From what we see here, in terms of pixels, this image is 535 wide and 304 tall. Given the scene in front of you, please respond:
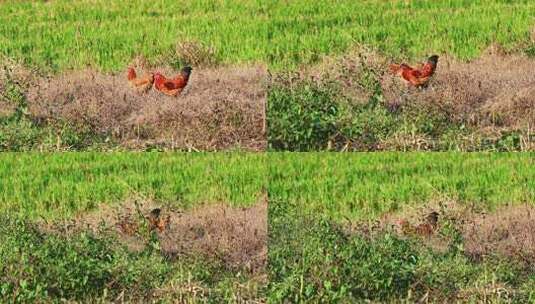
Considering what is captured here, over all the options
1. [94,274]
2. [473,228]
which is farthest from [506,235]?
[94,274]

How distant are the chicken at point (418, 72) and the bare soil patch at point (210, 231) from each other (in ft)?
4.23

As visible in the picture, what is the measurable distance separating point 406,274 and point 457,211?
522mm

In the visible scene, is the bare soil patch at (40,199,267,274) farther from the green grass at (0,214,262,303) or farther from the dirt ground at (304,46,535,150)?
the dirt ground at (304,46,535,150)

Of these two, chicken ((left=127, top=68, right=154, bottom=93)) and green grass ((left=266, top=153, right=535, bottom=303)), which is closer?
green grass ((left=266, top=153, right=535, bottom=303))

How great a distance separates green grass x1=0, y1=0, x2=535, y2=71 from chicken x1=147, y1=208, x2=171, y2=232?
1259 mm

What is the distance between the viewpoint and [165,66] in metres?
11.2

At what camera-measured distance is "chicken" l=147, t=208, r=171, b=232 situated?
34.0 feet

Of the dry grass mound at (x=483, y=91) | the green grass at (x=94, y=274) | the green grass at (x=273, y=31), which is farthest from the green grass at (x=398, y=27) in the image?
the green grass at (x=94, y=274)

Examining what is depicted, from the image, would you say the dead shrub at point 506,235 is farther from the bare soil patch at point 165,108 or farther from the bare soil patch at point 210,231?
the bare soil patch at point 165,108

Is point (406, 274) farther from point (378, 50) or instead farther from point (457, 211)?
point (378, 50)

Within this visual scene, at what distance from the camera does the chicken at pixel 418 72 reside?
35.6ft

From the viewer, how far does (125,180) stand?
10.5m

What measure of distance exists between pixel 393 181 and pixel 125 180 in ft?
5.31

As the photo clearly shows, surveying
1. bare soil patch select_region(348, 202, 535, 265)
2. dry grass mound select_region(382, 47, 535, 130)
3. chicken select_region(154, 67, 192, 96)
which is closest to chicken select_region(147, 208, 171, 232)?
chicken select_region(154, 67, 192, 96)
